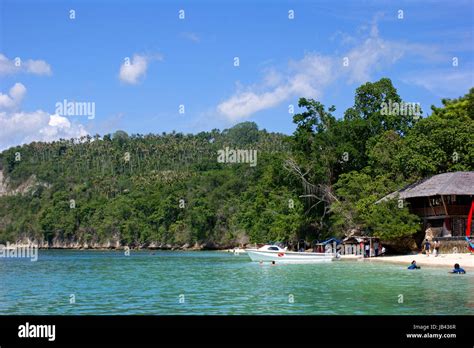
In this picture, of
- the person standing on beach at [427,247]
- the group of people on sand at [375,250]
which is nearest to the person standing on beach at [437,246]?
the person standing on beach at [427,247]

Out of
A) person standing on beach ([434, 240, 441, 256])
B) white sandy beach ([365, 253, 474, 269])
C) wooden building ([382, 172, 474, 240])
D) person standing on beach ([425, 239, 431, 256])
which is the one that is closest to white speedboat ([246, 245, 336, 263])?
white sandy beach ([365, 253, 474, 269])

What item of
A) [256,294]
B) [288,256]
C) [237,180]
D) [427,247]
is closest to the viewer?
[256,294]

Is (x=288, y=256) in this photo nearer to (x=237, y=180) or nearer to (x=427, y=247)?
(x=427, y=247)

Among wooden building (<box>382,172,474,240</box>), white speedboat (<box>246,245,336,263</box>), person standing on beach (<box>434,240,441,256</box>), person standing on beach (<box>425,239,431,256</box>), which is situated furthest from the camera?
white speedboat (<box>246,245,336,263</box>)

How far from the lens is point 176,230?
109250mm

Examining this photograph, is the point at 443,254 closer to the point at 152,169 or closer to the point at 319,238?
the point at 319,238

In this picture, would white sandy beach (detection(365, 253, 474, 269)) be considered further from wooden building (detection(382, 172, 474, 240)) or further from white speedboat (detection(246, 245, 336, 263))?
white speedboat (detection(246, 245, 336, 263))

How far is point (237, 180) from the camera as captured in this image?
341ft

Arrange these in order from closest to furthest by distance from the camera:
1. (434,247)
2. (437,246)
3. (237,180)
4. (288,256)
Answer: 1. (434,247)
2. (437,246)
3. (288,256)
4. (237,180)

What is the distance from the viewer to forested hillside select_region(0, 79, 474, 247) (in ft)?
169

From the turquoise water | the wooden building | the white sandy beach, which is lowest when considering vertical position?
the turquoise water

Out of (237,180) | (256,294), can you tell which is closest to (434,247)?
(256,294)
